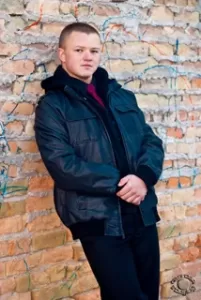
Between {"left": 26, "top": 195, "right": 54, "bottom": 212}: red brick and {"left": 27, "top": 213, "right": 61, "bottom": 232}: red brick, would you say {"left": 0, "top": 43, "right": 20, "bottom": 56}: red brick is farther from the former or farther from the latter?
{"left": 27, "top": 213, "right": 61, "bottom": 232}: red brick

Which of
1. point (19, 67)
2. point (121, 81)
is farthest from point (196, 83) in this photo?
point (19, 67)

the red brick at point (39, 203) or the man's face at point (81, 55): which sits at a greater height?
the man's face at point (81, 55)

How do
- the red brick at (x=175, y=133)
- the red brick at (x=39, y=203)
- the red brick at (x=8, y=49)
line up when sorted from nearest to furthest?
the red brick at (x=8, y=49), the red brick at (x=39, y=203), the red brick at (x=175, y=133)

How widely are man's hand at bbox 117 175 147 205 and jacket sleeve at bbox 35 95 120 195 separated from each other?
→ 40 mm

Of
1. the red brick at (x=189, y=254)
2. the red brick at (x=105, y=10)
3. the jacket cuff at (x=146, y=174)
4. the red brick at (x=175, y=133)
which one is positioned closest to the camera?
the jacket cuff at (x=146, y=174)

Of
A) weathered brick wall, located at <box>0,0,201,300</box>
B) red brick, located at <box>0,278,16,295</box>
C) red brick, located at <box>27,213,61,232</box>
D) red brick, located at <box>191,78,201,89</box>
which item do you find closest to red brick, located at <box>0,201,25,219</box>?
weathered brick wall, located at <box>0,0,201,300</box>

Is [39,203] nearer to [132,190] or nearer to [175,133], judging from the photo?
[132,190]

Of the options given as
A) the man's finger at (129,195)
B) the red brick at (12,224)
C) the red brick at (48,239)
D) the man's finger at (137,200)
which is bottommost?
the red brick at (48,239)

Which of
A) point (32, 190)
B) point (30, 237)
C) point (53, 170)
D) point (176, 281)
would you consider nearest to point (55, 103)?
point (53, 170)

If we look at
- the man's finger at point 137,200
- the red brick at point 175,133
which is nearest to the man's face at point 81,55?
the man's finger at point 137,200

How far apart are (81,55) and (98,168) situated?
0.63 meters

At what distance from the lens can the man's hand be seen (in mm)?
2564

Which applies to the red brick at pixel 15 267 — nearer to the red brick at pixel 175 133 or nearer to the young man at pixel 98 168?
the young man at pixel 98 168

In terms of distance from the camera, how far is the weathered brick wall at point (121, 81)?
121 inches
